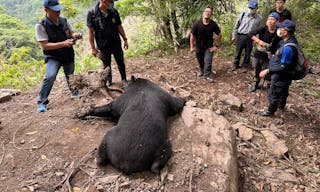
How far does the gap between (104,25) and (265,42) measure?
3630 millimetres

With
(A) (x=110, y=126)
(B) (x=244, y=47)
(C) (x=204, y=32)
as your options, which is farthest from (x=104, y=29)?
(B) (x=244, y=47)

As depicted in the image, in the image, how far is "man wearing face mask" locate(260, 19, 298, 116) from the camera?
4.96 metres

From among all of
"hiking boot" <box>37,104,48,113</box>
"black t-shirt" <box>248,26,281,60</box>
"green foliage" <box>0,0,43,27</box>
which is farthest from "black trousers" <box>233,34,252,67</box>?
"green foliage" <box>0,0,43,27</box>

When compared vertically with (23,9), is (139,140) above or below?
above

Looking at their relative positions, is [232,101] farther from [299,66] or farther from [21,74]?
[21,74]

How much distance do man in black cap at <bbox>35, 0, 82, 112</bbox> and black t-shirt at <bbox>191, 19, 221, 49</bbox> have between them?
317 cm

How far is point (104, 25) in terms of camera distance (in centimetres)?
534

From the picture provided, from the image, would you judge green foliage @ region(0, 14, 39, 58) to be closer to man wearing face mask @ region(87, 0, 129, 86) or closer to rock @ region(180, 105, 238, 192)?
man wearing face mask @ region(87, 0, 129, 86)

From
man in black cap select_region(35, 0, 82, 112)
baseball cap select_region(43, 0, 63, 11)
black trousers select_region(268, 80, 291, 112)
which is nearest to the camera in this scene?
baseball cap select_region(43, 0, 63, 11)

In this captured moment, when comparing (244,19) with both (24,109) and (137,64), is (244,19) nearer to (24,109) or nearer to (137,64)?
(137,64)

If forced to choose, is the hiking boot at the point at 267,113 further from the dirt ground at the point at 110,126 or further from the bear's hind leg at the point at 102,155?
the bear's hind leg at the point at 102,155

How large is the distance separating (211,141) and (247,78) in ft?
13.9

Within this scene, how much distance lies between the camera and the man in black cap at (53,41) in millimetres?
4430

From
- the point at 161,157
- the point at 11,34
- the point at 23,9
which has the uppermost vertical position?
the point at 161,157
